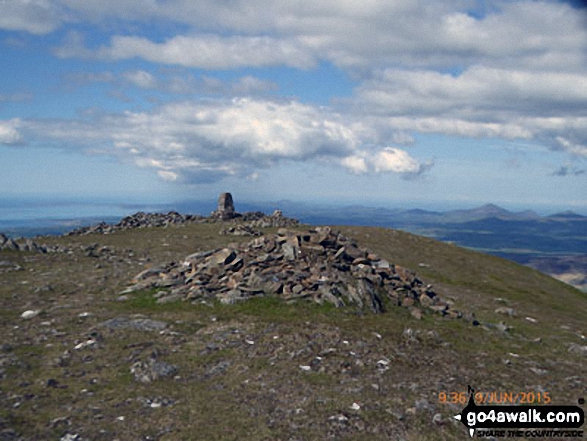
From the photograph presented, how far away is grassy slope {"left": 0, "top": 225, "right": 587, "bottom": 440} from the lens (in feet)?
34.9

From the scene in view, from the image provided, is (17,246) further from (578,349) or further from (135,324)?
(578,349)

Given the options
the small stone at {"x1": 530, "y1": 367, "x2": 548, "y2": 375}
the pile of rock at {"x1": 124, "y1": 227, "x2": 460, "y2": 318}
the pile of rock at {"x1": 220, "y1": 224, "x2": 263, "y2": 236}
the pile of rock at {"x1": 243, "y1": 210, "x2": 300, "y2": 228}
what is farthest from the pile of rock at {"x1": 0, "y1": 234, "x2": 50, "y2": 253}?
the small stone at {"x1": 530, "y1": 367, "x2": 548, "y2": 375}

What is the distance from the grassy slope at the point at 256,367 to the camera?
34.9ft

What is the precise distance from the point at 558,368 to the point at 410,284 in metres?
10.4

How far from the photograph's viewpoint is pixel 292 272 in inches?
908

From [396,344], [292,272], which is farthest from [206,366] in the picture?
[292,272]

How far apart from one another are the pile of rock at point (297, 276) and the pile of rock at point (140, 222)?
30.5 m

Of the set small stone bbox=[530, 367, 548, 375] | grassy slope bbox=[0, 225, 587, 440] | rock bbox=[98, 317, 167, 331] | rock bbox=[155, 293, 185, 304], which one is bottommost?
small stone bbox=[530, 367, 548, 375]

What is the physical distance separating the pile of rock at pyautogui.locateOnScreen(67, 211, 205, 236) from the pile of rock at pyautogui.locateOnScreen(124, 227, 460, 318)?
99.9 feet

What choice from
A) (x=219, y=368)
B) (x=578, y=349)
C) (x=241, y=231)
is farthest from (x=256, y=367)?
(x=241, y=231)

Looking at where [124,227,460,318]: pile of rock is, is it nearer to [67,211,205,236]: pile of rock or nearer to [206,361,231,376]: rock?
[206,361,231,376]: rock

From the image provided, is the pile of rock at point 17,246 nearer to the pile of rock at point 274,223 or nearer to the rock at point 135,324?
the rock at point 135,324

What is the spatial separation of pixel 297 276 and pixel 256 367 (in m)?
8.94

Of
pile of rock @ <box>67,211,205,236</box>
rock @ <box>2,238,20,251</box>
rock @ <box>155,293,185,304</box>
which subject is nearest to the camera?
rock @ <box>155,293,185,304</box>
